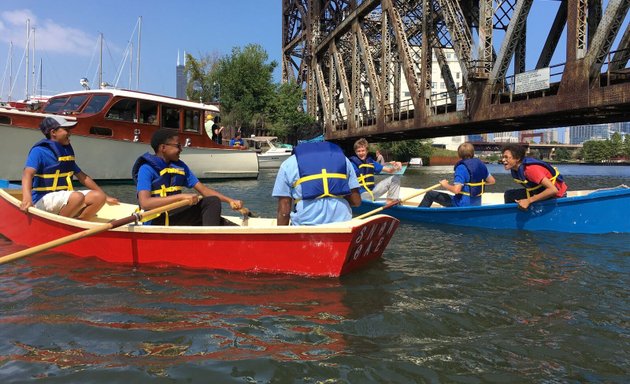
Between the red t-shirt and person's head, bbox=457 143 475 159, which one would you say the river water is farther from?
person's head, bbox=457 143 475 159

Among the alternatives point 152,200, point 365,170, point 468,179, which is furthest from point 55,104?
point 468,179

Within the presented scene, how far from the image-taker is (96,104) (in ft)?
52.6

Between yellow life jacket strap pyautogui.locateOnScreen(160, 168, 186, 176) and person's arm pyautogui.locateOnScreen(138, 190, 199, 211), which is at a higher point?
yellow life jacket strap pyautogui.locateOnScreen(160, 168, 186, 176)

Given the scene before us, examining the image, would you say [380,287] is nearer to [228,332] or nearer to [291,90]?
[228,332]

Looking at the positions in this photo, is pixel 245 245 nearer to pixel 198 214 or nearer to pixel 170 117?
pixel 198 214

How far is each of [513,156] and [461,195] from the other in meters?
1.52

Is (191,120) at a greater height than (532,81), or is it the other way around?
(532,81)

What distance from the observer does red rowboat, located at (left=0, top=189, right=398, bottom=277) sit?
4.52 meters

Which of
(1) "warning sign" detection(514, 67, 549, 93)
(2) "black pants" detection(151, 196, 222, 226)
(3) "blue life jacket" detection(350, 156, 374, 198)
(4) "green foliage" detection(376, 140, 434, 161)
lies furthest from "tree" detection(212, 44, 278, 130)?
(2) "black pants" detection(151, 196, 222, 226)

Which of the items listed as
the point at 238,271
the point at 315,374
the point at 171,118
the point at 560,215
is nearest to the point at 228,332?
the point at 315,374

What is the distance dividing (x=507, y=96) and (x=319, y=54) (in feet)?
77.8

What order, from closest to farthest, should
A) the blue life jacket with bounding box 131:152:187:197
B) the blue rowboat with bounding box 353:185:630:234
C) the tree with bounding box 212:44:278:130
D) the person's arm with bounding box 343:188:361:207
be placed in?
1. the person's arm with bounding box 343:188:361:207
2. the blue life jacket with bounding box 131:152:187:197
3. the blue rowboat with bounding box 353:185:630:234
4. the tree with bounding box 212:44:278:130

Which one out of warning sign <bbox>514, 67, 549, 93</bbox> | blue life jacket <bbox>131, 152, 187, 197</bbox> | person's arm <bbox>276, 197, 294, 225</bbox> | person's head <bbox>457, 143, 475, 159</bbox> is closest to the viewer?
person's arm <bbox>276, 197, 294, 225</bbox>

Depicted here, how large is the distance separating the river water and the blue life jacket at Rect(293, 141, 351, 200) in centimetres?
93
